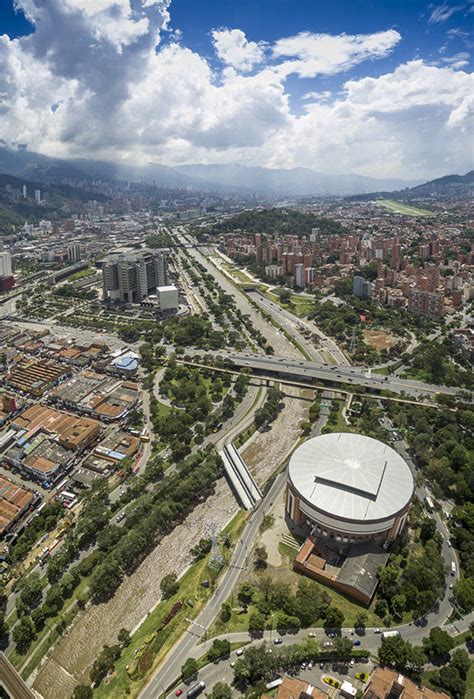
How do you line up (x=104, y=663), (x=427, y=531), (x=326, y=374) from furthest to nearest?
1. (x=326, y=374)
2. (x=427, y=531)
3. (x=104, y=663)

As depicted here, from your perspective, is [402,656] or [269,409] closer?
[402,656]

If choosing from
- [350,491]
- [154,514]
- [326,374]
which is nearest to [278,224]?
[326,374]

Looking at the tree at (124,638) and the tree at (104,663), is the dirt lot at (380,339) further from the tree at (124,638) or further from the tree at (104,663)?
the tree at (104,663)

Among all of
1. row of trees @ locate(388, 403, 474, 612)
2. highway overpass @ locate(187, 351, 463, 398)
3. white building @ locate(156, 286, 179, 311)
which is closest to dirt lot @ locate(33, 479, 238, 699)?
row of trees @ locate(388, 403, 474, 612)

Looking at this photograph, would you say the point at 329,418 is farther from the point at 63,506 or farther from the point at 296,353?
the point at 63,506

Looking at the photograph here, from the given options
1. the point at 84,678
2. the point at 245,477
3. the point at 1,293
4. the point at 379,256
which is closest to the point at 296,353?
the point at 245,477

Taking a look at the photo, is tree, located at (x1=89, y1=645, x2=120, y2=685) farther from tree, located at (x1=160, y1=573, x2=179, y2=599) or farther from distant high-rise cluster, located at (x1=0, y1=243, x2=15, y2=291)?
distant high-rise cluster, located at (x1=0, y1=243, x2=15, y2=291)

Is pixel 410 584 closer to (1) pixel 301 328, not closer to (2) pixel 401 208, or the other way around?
(1) pixel 301 328
